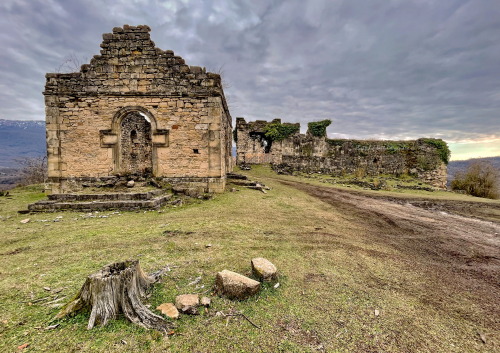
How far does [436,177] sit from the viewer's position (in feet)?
69.8

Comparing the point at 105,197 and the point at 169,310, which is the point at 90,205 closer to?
the point at 105,197

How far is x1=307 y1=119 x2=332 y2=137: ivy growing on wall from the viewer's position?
2341 centimetres

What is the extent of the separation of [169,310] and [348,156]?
2325 cm

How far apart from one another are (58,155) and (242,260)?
34.0 ft

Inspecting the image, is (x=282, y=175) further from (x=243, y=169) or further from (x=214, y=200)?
(x=214, y=200)

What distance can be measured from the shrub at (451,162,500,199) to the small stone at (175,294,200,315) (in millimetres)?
23441

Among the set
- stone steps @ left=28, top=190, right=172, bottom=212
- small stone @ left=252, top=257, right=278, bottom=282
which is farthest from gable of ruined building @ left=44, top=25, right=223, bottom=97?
small stone @ left=252, top=257, right=278, bottom=282

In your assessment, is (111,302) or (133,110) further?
(133,110)

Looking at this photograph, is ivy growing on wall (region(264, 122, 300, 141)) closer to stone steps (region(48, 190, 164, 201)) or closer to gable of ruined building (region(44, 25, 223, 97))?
gable of ruined building (region(44, 25, 223, 97))

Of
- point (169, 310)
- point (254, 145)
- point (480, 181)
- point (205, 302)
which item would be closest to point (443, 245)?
point (205, 302)

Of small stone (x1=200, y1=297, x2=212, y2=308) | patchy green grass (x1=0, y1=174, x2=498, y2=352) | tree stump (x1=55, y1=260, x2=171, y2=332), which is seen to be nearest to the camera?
patchy green grass (x1=0, y1=174, x2=498, y2=352)

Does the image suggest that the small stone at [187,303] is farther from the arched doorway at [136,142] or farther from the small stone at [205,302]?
the arched doorway at [136,142]

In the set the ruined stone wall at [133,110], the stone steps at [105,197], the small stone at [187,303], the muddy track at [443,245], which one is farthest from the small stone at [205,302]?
the ruined stone wall at [133,110]

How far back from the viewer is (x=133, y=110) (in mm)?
10008
